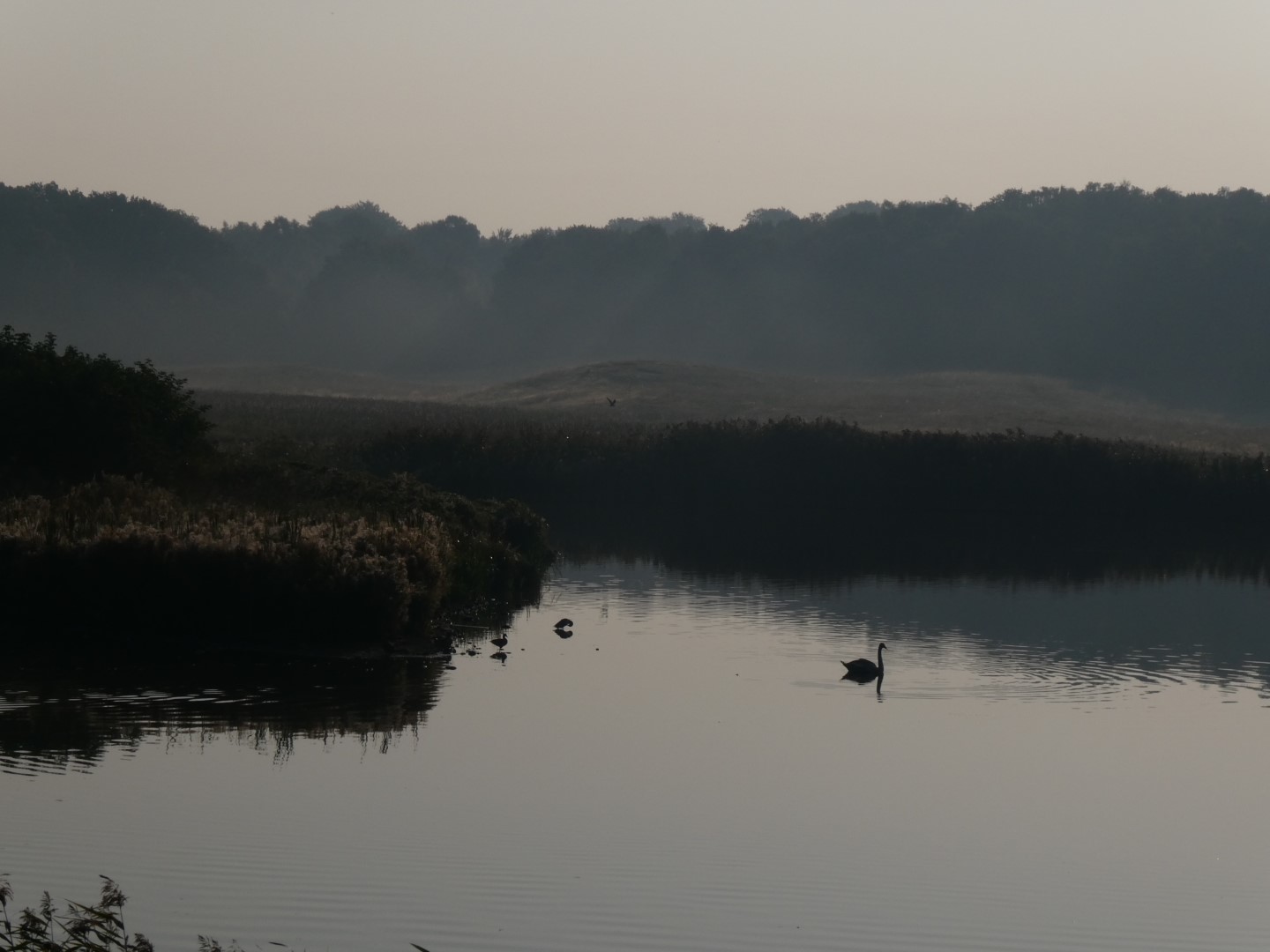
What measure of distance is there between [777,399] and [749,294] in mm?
61872

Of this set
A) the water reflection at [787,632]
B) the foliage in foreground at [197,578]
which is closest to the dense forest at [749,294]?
the water reflection at [787,632]

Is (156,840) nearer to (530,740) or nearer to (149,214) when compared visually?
(530,740)

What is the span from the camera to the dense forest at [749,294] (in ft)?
448

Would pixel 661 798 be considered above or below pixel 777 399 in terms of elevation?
below

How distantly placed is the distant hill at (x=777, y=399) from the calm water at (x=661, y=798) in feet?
145

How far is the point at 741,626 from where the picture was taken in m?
36.5

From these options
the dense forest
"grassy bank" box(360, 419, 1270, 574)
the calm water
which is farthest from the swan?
the dense forest

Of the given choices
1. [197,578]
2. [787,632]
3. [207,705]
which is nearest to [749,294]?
[787,632]

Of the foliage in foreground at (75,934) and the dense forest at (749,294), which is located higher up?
the dense forest at (749,294)

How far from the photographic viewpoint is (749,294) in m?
160

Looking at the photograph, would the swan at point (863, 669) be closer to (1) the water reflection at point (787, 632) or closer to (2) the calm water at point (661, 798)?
(1) the water reflection at point (787, 632)

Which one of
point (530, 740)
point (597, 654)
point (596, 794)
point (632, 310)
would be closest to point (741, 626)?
point (597, 654)

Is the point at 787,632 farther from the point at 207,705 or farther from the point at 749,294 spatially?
the point at 749,294

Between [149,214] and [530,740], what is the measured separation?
152 meters
